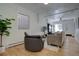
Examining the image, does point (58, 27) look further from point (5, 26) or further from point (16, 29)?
point (5, 26)

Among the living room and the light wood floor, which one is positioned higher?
the living room

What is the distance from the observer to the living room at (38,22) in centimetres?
281

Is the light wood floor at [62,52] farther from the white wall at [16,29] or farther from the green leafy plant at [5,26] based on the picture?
the green leafy plant at [5,26]

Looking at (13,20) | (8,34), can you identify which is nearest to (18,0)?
(13,20)

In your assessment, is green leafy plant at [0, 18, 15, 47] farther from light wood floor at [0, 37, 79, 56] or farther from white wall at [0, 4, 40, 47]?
light wood floor at [0, 37, 79, 56]

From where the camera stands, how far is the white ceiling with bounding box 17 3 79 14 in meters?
2.71

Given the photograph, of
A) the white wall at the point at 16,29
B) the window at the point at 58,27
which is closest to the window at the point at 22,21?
the white wall at the point at 16,29

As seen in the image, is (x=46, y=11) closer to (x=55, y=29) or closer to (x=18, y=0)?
(x=55, y=29)

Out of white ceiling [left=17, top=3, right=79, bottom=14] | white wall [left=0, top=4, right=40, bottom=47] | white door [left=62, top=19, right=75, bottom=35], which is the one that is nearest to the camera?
white ceiling [left=17, top=3, right=79, bottom=14]

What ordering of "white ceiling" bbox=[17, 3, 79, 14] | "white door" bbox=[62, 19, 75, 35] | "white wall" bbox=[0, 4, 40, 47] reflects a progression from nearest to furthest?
"white ceiling" bbox=[17, 3, 79, 14] < "white door" bbox=[62, 19, 75, 35] < "white wall" bbox=[0, 4, 40, 47]

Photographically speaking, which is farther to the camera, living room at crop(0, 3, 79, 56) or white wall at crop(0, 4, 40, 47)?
white wall at crop(0, 4, 40, 47)

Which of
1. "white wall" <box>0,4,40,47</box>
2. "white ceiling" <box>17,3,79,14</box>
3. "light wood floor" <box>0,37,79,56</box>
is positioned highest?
"white ceiling" <box>17,3,79,14</box>

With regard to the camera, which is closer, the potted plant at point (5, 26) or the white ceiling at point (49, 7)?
the white ceiling at point (49, 7)

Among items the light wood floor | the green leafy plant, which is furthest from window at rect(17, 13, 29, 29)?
the light wood floor
